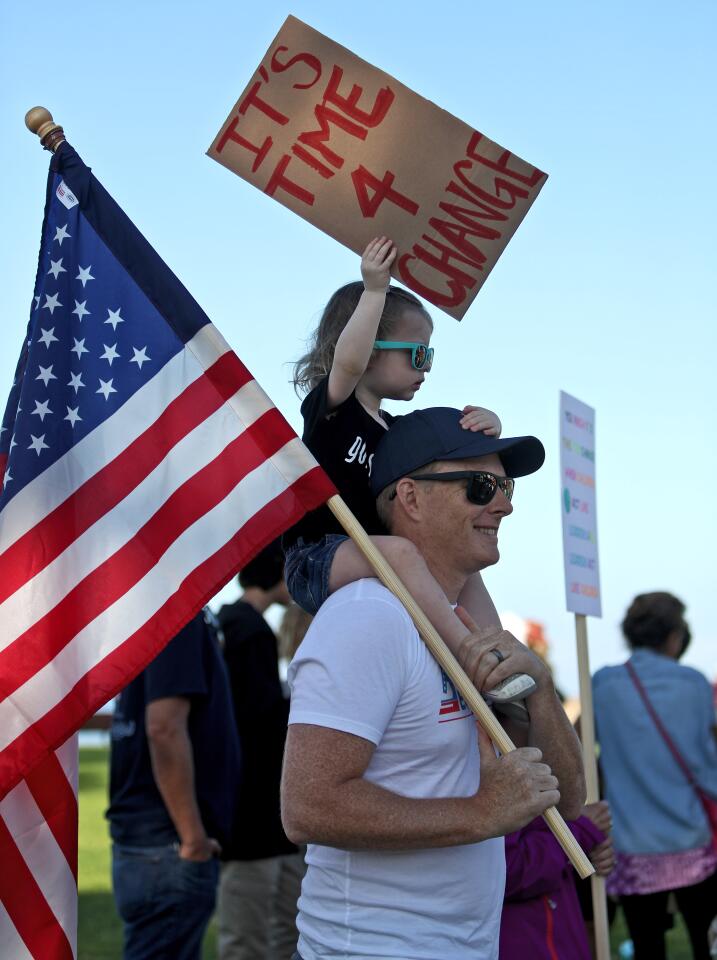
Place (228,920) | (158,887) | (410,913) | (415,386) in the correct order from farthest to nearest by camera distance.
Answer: (228,920)
(158,887)
(415,386)
(410,913)

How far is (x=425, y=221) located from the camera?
141 inches

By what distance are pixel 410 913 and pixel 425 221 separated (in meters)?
Result: 1.78

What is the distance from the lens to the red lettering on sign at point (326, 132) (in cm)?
355

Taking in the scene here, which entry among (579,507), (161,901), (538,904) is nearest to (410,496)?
(538,904)

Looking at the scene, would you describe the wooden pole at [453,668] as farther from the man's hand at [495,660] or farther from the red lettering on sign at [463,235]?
the red lettering on sign at [463,235]

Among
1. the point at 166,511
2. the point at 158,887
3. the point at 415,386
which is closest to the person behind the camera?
the point at 166,511

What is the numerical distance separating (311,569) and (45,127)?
4.75ft

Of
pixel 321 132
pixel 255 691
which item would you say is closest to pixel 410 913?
pixel 321 132

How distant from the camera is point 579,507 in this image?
5418mm

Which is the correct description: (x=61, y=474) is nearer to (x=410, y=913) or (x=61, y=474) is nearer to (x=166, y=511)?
(x=166, y=511)

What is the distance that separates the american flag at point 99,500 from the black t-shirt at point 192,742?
7.22 ft

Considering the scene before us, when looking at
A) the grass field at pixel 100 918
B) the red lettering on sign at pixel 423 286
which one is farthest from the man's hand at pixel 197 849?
the grass field at pixel 100 918

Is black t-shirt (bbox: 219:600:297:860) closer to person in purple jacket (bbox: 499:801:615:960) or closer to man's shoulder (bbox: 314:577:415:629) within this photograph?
person in purple jacket (bbox: 499:801:615:960)

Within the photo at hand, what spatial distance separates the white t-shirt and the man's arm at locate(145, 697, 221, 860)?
8.36ft
